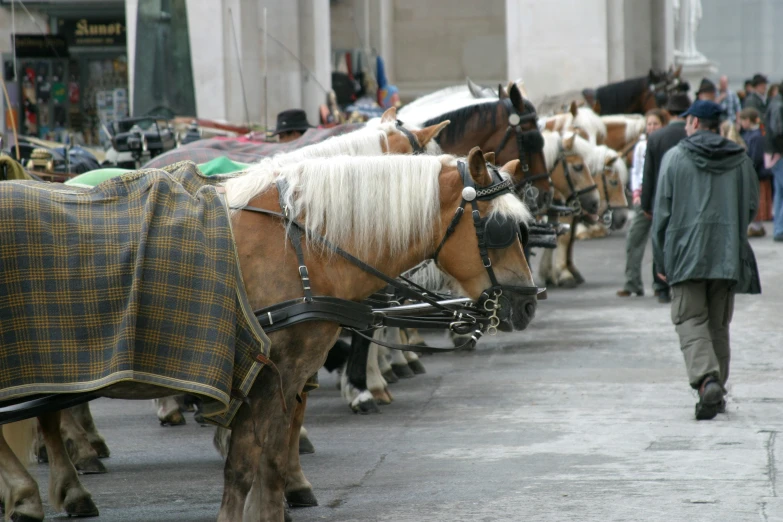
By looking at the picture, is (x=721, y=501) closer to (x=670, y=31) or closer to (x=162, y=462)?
(x=162, y=462)

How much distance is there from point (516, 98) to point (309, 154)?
3.27m

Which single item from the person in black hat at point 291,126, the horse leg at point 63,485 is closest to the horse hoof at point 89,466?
the horse leg at point 63,485

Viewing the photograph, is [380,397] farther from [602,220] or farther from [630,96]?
[630,96]

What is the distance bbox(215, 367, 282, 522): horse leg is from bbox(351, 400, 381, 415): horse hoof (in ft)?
11.8

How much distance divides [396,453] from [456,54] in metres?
29.1

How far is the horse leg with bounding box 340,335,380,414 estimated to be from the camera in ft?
28.3

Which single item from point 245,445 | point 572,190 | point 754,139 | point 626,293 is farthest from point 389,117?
point 754,139

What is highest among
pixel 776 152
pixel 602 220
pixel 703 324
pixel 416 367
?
pixel 776 152

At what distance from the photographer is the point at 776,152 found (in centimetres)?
1877

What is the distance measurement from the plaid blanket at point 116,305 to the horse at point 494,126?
4568 millimetres

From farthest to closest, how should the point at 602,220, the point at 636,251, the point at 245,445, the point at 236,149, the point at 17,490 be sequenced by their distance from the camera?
the point at 602,220, the point at 636,251, the point at 236,149, the point at 17,490, the point at 245,445

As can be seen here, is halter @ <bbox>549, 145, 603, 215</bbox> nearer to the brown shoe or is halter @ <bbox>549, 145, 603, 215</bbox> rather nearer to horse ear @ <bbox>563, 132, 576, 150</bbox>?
horse ear @ <bbox>563, 132, 576, 150</bbox>

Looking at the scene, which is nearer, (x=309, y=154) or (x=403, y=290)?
(x=403, y=290)

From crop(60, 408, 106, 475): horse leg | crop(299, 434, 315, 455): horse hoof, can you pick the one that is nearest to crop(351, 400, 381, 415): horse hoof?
crop(299, 434, 315, 455): horse hoof
